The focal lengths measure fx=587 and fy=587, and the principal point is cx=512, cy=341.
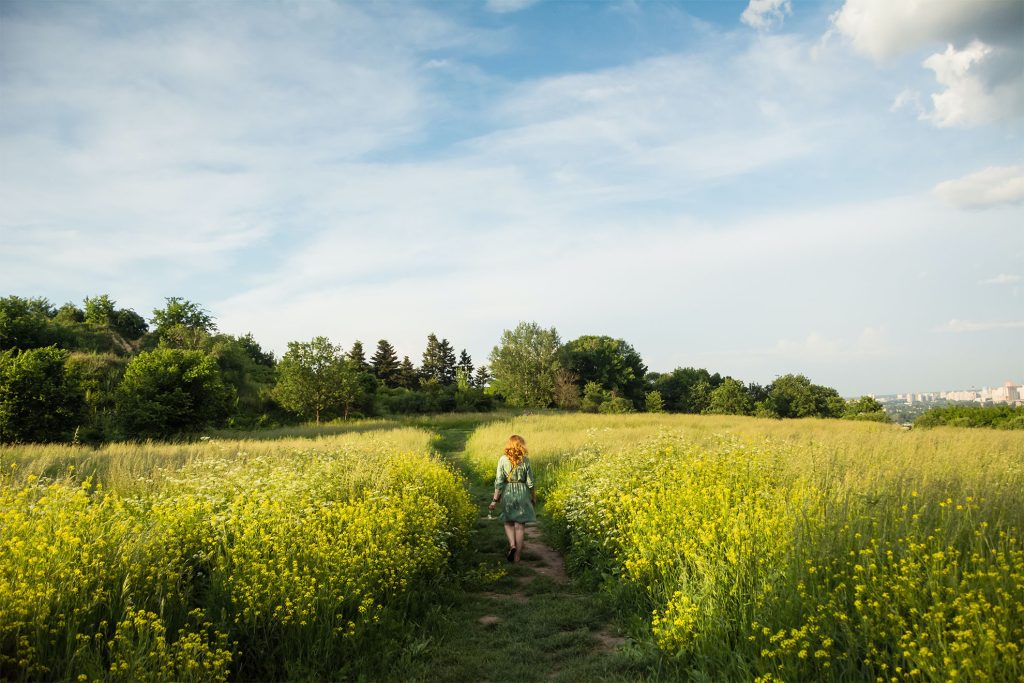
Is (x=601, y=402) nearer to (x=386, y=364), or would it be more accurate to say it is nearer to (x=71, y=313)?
(x=386, y=364)

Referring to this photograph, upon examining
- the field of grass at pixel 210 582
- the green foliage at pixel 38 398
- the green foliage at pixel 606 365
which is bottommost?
the field of grass at pixel 210 582

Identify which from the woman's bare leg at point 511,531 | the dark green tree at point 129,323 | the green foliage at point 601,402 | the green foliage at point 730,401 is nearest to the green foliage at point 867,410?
the green foliage at point 730,401

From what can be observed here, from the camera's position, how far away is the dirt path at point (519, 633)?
5625 mm

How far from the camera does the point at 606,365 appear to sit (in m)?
83.9

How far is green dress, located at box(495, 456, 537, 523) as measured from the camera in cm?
970

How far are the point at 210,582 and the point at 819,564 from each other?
→ 223 inches

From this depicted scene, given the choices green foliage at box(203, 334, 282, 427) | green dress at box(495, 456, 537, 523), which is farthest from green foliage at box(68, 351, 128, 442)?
green dress at box(495, 456, 537, 523)

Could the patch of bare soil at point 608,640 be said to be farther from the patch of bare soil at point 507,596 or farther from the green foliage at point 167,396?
the green foliage at point 167,396

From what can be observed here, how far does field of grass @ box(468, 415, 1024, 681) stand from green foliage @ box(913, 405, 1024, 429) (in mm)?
20706

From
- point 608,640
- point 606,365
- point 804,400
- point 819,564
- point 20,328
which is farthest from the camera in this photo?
point 606,365

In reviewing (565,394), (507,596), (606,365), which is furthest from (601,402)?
(507,596)

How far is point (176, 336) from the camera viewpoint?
5516 cm

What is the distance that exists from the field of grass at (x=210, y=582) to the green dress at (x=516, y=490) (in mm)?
2086

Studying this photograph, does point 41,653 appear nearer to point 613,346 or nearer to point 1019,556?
point 1019,556
